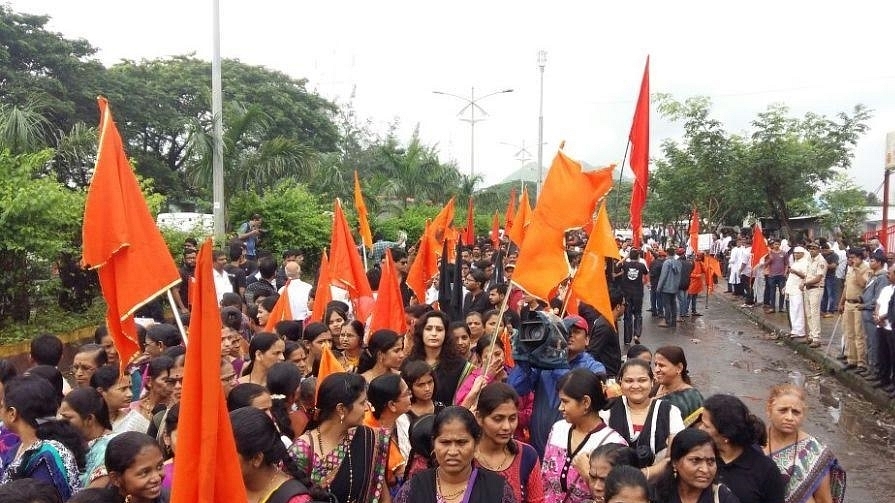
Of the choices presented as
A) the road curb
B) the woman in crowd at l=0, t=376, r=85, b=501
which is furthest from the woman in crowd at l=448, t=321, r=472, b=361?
the road curb

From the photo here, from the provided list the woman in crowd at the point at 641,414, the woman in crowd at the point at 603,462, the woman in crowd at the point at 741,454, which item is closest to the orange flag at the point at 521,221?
the woman in crowd at the point at 641,414

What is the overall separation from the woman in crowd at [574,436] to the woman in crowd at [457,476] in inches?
25.7

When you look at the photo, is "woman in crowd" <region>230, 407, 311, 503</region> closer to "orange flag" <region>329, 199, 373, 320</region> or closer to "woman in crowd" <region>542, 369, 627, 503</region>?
"woman in crowd" <region>542, 369, 627, 503</region>

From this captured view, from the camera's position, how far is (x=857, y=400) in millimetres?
9875

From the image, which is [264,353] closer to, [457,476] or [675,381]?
[457,476]

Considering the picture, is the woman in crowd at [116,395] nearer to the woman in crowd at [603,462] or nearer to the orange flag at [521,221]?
the woman in crowd at [603,462]

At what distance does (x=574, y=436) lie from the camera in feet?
12.2

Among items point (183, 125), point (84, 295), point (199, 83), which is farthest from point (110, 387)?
point (199, 83)

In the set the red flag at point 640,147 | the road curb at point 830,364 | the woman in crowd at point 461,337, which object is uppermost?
the red flag at point 640,147

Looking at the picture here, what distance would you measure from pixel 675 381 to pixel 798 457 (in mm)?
941

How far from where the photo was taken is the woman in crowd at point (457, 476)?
294 centimetres

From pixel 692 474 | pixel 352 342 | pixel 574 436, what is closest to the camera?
pixel 692 474

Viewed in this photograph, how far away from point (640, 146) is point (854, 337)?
17.5 feet

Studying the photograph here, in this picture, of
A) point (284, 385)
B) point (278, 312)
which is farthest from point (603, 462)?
point (278, 312)
